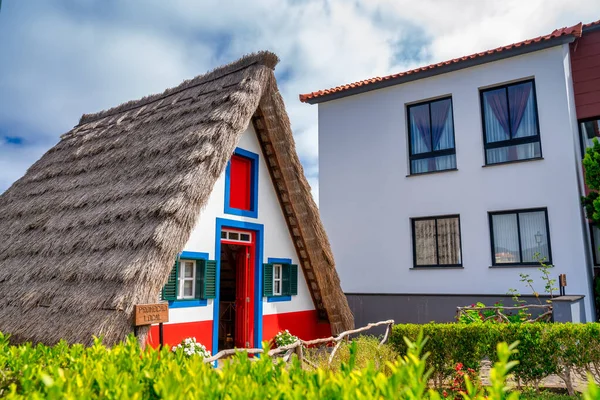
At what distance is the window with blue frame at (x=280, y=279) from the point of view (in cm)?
1037

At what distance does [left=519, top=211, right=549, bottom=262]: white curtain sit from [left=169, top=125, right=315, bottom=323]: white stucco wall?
20.4ft

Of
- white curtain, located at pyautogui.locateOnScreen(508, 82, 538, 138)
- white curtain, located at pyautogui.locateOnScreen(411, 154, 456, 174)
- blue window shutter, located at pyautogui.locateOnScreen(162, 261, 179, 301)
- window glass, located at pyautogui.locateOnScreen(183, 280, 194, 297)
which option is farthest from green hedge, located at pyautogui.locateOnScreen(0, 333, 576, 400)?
white curtain, located at pyautogui.locateOnScreen(411, 154, 456, 174)

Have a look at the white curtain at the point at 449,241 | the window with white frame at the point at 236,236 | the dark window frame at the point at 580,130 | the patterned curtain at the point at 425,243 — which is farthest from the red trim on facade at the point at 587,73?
the window with white frame at the point at 236,236

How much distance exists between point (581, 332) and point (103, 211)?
26.6ft

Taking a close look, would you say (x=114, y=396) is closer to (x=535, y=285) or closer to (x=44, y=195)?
(x=44, y=195)

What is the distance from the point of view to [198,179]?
Answer: 26.0 feet

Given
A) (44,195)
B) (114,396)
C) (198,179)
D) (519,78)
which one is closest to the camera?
(114,396)

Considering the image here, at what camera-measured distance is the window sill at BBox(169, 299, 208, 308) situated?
27.4ft

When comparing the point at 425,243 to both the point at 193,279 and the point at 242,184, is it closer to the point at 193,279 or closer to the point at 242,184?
the point at 242,184

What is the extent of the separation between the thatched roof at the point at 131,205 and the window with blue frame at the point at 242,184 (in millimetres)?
633

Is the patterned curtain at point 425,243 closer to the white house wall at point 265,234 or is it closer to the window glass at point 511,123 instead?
the window glass at point 511,123

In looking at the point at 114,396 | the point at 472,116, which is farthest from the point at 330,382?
the point at 472,116

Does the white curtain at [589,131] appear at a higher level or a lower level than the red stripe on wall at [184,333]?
higher

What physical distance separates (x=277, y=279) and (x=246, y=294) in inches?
38.5
